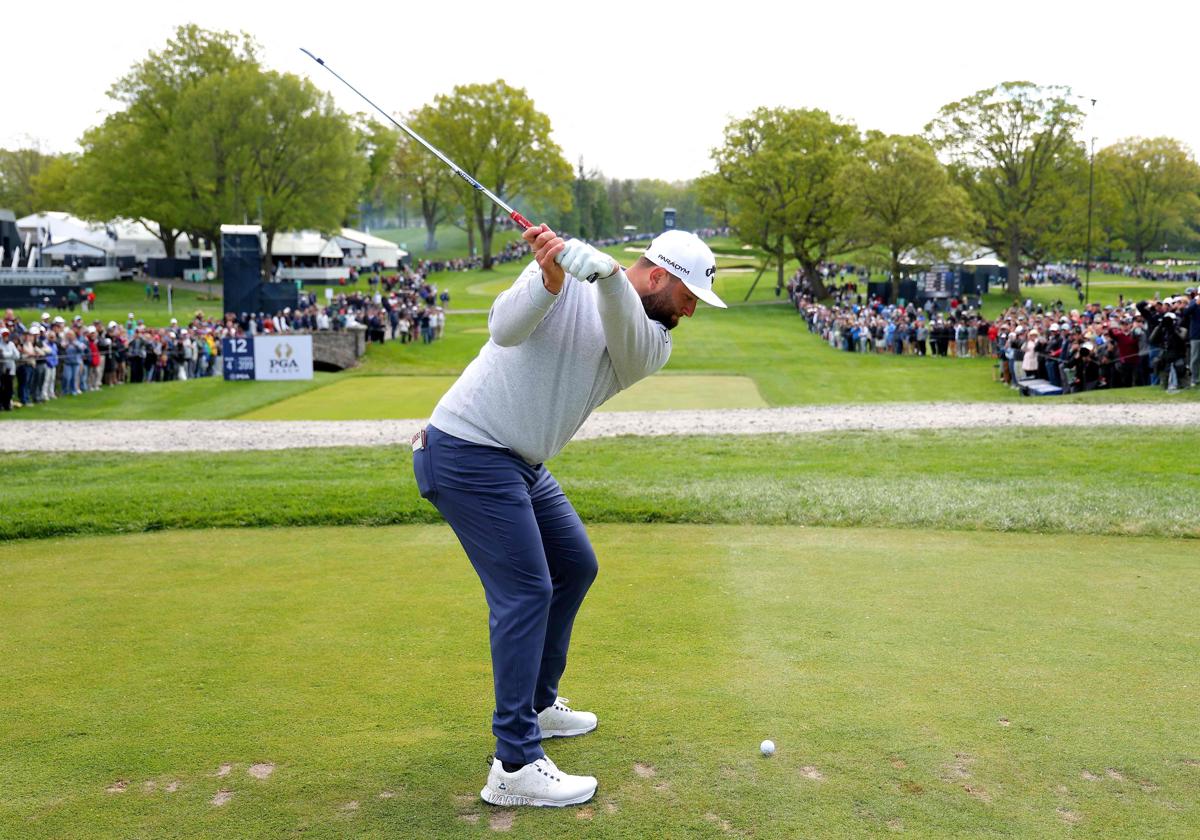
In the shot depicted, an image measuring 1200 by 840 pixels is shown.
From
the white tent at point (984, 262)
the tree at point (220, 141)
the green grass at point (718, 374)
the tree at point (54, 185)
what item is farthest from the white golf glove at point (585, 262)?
the tree at point (54, 185)

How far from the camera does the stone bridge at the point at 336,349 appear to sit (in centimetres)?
4116

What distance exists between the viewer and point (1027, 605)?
22.1 feet

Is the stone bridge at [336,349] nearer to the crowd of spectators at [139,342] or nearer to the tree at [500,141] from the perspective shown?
the crowd of spectators at [139,342]

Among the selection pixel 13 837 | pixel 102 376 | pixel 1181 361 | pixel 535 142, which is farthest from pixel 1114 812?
pixel 535 142

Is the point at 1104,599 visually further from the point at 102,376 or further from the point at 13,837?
the point at 102,376

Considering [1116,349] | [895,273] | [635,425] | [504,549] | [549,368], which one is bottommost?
[635,425]

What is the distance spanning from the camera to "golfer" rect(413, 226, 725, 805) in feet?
14.1

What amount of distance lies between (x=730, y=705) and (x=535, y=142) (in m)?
102

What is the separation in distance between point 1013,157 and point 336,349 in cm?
5686

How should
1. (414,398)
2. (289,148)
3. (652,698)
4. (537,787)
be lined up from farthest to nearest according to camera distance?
(289,148) → (414,398) → (652,698) → (537,787)

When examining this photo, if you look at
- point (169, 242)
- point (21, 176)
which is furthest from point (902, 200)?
point (21, 176)

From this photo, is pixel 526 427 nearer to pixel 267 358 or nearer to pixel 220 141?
pixel 267 358

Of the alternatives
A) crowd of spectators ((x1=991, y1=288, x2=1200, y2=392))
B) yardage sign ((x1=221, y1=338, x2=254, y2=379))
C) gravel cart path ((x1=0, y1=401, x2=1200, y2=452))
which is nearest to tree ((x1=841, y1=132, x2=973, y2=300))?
crowd of spectators ((x1=991, y1=288, x2=1200, y2=392))

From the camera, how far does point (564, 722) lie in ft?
16.2
